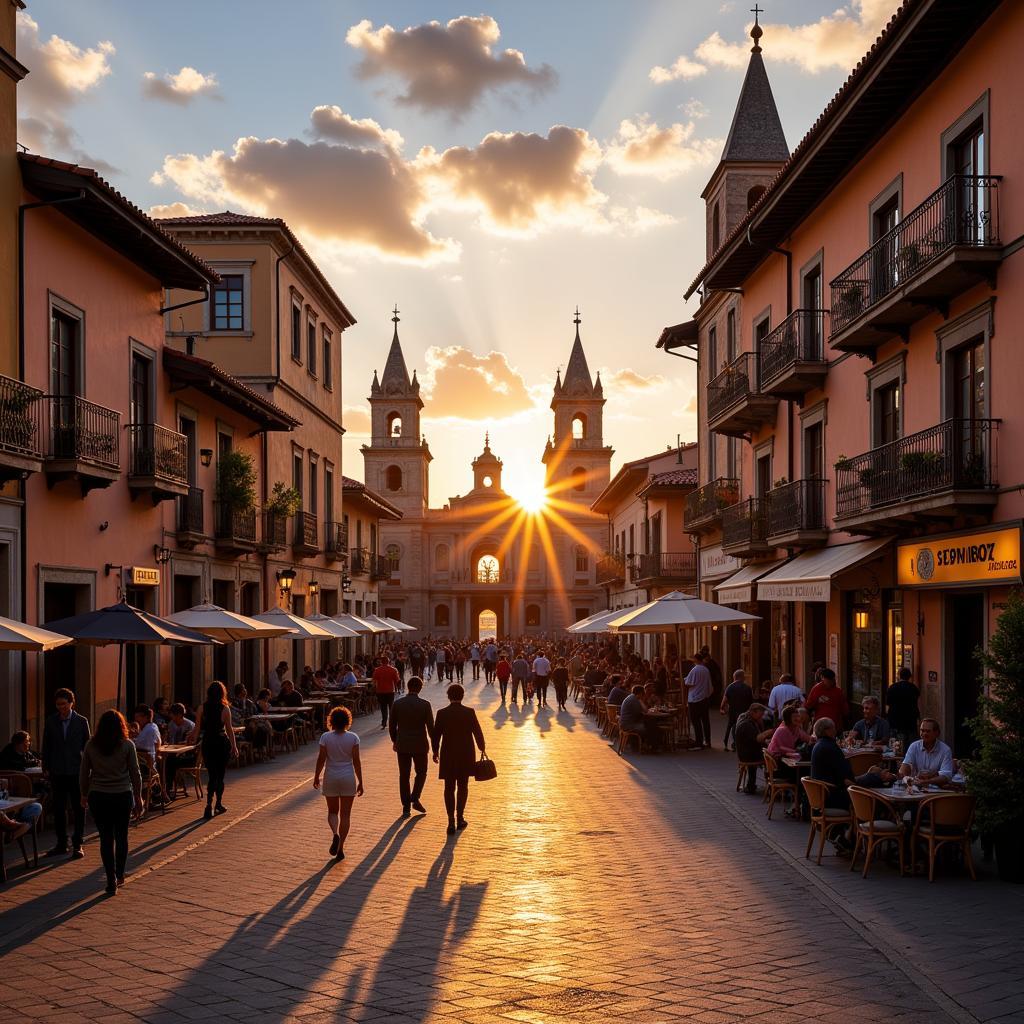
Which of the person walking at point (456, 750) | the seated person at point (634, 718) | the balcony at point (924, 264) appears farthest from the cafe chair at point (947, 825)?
the seated person at point (634, 718)

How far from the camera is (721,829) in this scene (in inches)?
524

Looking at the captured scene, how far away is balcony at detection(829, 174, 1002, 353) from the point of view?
Result: 14.7 meters

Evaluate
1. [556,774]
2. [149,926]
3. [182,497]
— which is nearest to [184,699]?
[182,497]

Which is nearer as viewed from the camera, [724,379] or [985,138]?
[985,138]

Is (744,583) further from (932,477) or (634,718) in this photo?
(932,477)

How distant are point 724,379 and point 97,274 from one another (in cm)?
1558

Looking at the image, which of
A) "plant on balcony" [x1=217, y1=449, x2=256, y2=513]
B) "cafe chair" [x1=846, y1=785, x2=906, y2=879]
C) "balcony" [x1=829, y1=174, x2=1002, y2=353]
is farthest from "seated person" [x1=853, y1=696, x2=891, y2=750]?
"plant on balcony" [x1=217, y1=449, x2=256, y2=513]

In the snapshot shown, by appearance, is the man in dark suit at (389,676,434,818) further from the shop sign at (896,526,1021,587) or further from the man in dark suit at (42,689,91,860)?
the shop sign at (896,526,1021,587)

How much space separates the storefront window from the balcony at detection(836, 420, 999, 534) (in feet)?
6.51

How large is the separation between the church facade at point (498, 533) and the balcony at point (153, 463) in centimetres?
6758

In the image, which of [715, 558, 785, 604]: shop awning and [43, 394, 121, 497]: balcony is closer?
[43, 394, 121, 497]: balcony

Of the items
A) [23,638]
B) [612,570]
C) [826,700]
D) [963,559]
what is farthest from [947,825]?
[612,570]

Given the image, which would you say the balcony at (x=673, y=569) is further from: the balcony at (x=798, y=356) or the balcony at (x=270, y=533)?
the balcony at (x=798, y=356)

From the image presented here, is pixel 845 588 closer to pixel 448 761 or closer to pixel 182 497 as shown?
pixel 448 761
